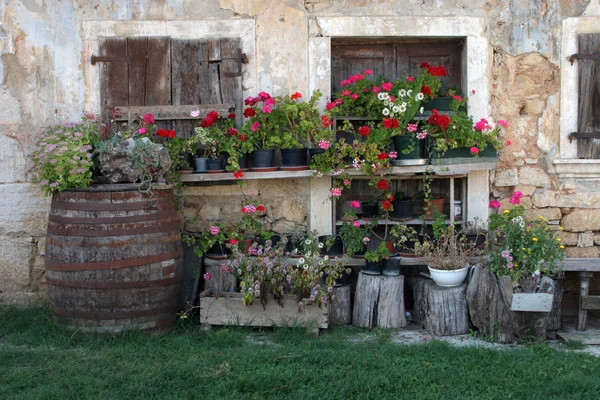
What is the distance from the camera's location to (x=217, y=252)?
550 cm

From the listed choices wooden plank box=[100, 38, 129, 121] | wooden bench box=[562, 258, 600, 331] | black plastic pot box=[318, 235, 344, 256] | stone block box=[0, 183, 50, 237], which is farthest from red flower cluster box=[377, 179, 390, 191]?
stone block box=[0, 183, 50, 237]

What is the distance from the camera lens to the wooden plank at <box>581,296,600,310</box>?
4.97 m

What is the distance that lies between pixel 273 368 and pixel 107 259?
1395mm

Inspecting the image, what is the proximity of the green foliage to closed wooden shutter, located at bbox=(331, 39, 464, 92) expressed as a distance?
1504mm

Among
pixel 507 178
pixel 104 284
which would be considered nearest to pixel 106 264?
pixel 104 284

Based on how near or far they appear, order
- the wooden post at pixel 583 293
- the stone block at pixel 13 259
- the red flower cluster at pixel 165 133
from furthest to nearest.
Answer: the stone block at pixel 13 259 → the red flower cluster at pixel 165 133 → the wooden post at pixel 583 293

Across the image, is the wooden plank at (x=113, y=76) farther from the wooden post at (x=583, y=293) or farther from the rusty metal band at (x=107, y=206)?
the wooden post at (x=583, y=293)

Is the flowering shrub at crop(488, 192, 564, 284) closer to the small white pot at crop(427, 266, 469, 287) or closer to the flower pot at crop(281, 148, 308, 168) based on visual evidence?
the small white pot at crop(427, 266, 469, 287)

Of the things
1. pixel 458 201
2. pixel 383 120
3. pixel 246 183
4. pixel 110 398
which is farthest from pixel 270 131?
pixel 110 398

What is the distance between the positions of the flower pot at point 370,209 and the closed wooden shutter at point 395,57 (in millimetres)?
1030

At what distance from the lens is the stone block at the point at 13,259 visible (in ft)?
18.4

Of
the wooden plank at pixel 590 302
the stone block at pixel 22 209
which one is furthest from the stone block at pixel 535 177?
the stone block at pixel 22 209

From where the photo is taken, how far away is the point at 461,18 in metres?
5.45

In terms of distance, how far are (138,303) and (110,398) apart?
1.08m
